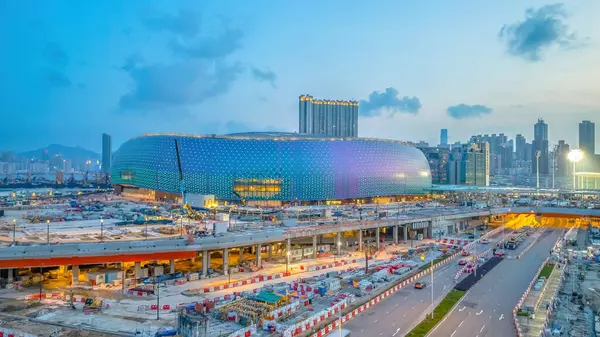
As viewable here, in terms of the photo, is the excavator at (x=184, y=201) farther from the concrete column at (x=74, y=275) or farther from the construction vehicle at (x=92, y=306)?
the construction vehicle at (x=92, y=306)

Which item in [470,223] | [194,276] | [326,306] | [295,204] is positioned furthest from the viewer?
[295,204]

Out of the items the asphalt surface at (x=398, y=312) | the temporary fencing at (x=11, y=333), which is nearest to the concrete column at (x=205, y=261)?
the asphalt surface at (x=398, y=312)

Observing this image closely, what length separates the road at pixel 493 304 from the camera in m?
38.7

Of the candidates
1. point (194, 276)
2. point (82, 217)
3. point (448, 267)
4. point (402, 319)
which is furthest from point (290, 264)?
point (82, 217)

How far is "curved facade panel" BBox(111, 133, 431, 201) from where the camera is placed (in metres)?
143

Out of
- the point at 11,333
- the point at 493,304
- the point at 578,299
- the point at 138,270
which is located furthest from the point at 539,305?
the point at 11,333

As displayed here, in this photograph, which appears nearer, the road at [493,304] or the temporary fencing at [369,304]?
the temporary fencing at [369,304]

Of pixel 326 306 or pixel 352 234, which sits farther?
pixel 352 234

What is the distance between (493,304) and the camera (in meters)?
46.4

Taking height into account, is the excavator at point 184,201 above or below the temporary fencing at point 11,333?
above

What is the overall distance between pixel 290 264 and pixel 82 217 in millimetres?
55548

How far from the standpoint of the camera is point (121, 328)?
3806cm

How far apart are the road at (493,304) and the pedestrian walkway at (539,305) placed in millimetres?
1102

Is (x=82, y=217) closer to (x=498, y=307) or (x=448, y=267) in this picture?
(x=448, y=267)
